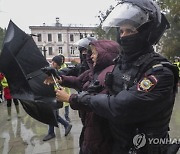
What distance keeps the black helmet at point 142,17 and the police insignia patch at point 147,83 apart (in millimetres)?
321

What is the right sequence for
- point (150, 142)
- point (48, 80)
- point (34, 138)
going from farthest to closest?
point (34, 138), point (48, 80), point (150, 142)

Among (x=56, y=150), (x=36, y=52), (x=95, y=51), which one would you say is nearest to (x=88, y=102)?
(x=95, y=51)

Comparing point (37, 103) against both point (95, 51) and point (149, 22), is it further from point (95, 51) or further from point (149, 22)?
point (149, 22)

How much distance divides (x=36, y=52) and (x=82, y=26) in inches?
2398

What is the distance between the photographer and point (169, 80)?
5.05 feet

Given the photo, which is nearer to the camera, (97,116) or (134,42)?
(134,42)

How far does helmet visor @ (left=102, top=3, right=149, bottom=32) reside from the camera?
5.57 ft

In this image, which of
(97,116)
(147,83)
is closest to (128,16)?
(147,83)

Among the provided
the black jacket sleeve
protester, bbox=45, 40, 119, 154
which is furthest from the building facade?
the black jacket sleeve

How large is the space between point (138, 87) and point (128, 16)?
477mm

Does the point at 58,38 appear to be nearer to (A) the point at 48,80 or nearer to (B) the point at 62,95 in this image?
(A) the point at 48,80

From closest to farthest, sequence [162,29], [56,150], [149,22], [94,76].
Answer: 1. [149,22]
2. [162,29]
3. [94,76]
4. [56,150]

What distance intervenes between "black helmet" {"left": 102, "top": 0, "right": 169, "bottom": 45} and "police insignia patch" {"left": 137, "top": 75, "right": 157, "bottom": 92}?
0.32 meters

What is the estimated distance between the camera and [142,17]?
170cm
